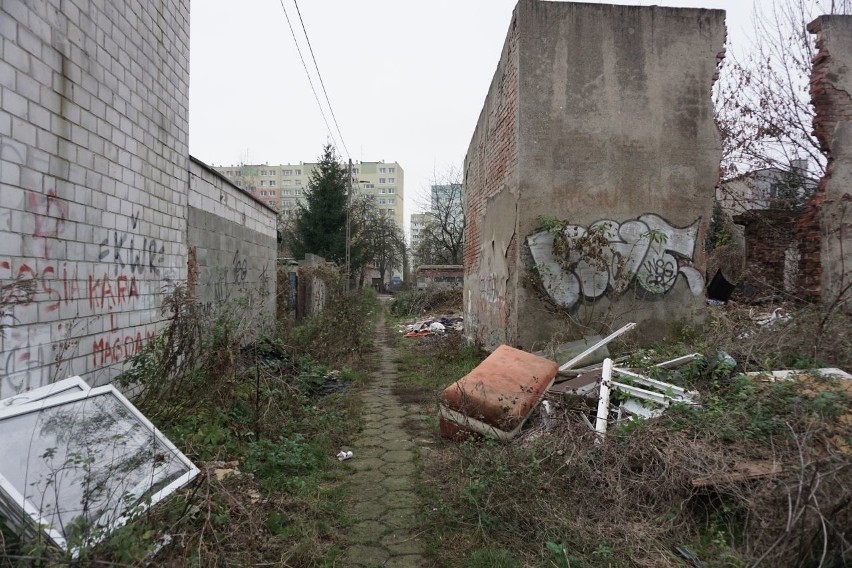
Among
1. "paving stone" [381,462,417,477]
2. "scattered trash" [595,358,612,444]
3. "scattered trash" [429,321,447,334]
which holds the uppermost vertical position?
"scattered trash" [595,358,612,444]

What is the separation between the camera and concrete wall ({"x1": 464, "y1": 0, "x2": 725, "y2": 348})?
7008 millimetres

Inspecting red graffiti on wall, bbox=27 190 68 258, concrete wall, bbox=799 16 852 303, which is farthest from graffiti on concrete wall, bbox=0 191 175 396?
concrete wall, bbox=799 16 852 303

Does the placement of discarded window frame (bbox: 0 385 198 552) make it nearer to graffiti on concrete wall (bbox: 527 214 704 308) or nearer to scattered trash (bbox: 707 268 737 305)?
graffiti on concrete wall (bbox: 527 214 704 308)

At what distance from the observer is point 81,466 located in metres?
2.65

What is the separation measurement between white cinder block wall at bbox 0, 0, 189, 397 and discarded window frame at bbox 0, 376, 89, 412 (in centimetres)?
32

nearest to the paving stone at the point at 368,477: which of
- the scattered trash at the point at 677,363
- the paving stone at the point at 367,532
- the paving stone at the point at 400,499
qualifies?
the paving stone at the point at 400,499

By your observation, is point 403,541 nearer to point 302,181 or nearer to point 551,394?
point 551,394

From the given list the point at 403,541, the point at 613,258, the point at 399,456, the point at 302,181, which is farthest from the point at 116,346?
the point at 302,181

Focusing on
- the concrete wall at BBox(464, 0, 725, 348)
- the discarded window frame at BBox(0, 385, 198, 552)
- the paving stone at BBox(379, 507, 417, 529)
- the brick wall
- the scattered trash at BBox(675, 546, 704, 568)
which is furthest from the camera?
the brick wall

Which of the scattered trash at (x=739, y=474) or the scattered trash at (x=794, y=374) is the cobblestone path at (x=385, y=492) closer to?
the scattered trash at (x=739, y=474)

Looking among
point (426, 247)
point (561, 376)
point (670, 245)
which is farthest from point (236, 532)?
point (426, 247)

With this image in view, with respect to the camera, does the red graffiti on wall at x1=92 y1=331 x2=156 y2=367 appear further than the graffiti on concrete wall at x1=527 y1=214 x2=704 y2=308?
No

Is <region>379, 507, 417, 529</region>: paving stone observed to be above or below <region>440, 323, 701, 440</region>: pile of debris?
below

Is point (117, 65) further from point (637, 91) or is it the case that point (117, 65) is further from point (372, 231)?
point (372, 231)
